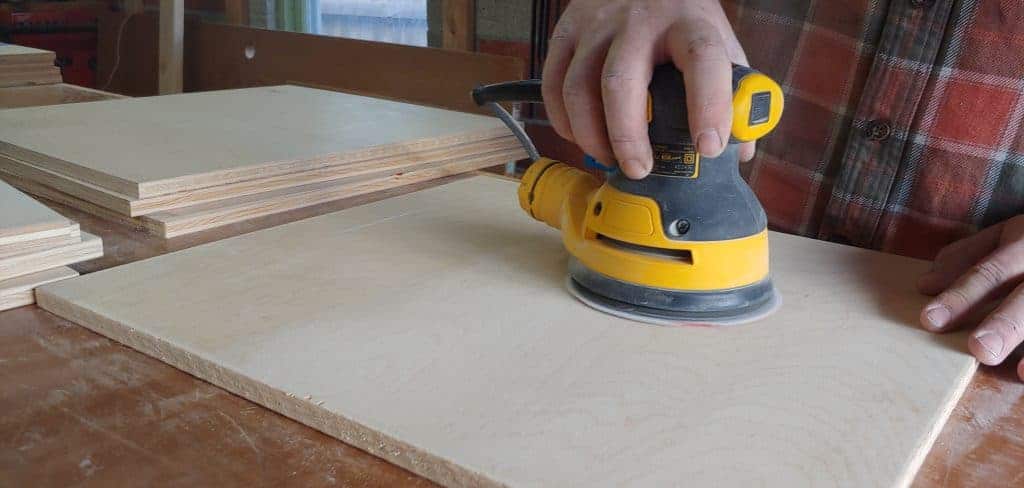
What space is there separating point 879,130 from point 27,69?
232 centimetres

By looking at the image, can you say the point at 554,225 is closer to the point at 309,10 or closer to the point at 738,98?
the point at 738,98

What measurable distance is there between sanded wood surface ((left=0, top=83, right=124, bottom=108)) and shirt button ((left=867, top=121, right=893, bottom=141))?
1.91 metres

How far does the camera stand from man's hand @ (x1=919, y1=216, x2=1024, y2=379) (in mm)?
913

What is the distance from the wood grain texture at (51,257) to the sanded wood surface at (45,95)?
1.33 metres

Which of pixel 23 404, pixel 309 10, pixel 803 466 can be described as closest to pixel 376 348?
pixel 23 404

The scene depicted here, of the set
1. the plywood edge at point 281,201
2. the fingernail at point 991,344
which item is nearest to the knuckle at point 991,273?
the fingernail at point 991,344

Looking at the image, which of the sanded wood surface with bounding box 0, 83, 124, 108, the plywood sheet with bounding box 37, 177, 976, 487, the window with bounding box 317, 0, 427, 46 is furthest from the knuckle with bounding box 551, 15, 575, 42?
the window with bounding box 317, 0, 427, 46

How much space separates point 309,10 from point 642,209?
12.2 feet

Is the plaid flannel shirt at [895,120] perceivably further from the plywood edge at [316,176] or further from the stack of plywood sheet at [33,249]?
the stack of plywood sheet at [33,249]

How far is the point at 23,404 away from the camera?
0.78 m

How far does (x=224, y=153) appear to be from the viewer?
1450 millimetres

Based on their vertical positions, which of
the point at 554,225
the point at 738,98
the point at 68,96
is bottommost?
the point at 68,96

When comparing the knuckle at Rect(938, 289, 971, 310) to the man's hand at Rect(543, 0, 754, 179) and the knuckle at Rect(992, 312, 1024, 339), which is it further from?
the man's hand at Rect(543, 0, 754, 179)

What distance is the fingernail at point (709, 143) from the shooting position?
2.90ft
